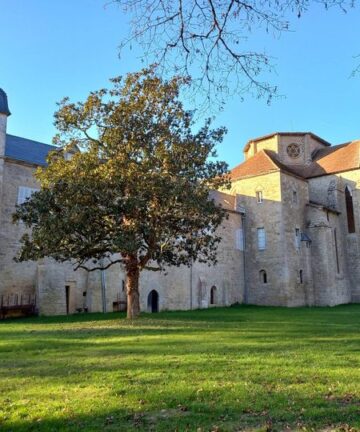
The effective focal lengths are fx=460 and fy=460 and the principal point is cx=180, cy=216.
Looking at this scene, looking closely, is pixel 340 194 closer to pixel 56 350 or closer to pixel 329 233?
pixel 329 233

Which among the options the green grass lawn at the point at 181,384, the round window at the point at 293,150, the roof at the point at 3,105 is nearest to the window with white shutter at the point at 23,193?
the roof at the point at 3,105

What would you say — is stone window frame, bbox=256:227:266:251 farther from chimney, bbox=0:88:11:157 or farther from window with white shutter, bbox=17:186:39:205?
chimney, bbox=0:88:11:157

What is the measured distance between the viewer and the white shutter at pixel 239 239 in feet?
123

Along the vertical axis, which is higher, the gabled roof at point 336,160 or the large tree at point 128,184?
the gabled roof at point 336,160

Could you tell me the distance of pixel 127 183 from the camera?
57.4ft

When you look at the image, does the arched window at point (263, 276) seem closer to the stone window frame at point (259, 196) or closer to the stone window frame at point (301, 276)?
the stone window frame at point (301, 276)

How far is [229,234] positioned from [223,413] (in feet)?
102

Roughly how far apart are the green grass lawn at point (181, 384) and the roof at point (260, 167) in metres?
25.8

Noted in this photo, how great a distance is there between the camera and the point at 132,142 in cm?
1800

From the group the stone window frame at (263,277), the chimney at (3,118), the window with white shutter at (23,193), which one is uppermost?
the chimney at (3,118)

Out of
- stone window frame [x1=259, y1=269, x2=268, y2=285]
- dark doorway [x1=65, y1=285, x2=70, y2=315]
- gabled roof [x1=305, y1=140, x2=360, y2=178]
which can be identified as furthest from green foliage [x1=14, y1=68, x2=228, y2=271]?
gabled roof [x1=305, y1=140, x2=360, y2=178]

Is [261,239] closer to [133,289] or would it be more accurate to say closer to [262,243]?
[262,243]

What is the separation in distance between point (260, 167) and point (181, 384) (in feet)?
108

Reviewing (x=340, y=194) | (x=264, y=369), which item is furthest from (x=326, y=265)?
(x=264, y=369)
